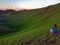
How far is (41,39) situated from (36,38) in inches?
47.3

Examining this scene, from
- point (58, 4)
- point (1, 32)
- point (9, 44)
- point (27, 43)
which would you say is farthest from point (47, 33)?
point (58, 4)

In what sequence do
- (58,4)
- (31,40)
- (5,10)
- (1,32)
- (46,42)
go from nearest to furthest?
(46,42)
(31,40)
(1,32)
(58,4)
(5,10)

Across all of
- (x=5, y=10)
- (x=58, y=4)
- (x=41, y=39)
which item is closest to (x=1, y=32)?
(x=41, y=39)

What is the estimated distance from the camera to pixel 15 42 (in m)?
35.8

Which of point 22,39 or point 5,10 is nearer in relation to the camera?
point 22,39

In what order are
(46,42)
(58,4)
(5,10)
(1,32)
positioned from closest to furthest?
1. (46,42)
2. (1,32)
3. (58,4)
4. (5,10)

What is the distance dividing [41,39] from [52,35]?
1.73 meters

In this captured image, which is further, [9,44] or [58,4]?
[58,4]

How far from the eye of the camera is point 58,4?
231ft

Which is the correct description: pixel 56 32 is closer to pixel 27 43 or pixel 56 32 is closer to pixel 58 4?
pixel 27 43

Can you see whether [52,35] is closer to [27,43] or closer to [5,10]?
[27,43]

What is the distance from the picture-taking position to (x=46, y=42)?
32.6 m

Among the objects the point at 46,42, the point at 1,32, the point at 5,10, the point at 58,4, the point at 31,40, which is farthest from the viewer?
the point at 5,10

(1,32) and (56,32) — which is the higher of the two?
(56,32)
